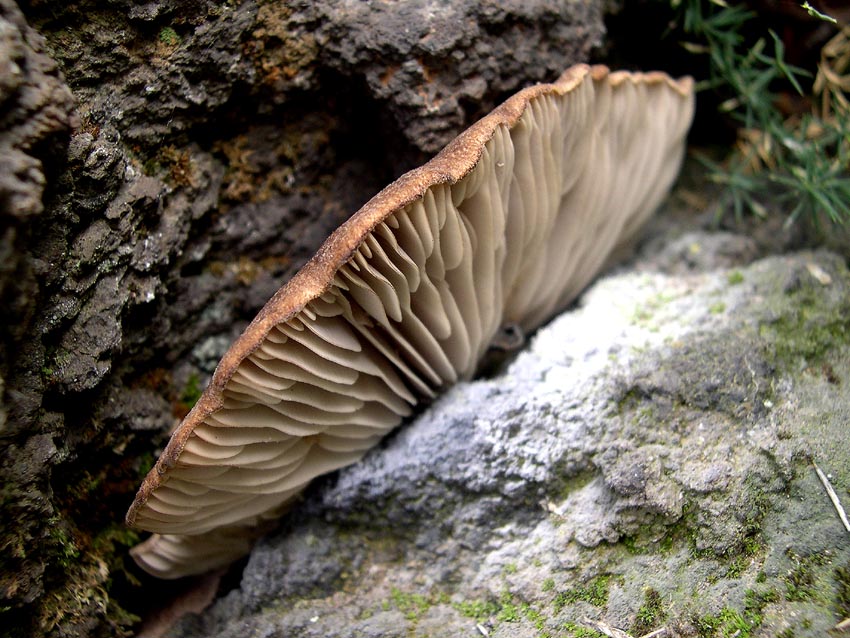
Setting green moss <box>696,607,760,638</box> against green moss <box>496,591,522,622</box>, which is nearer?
green moss <box>696,607,760,638</box>

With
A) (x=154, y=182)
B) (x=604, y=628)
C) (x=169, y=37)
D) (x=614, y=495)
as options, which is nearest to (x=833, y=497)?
(x=614, y=495)

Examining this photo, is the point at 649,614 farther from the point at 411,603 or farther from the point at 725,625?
the point at 411,603

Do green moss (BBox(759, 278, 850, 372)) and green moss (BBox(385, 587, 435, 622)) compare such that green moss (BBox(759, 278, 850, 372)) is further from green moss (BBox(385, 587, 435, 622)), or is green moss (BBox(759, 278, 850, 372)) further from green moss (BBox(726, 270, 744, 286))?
green moss (BBox(385, 587, 435, 622))

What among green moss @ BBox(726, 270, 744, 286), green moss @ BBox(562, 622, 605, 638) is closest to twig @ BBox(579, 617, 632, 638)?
green moss @ BBox(562, 622, 605, 638)

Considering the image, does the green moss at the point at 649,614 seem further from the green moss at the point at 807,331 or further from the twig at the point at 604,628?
the green moss at the point at 807,331

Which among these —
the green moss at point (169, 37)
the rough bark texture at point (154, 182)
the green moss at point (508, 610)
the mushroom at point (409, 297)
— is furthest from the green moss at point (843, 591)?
the green moss at point (169, 37)

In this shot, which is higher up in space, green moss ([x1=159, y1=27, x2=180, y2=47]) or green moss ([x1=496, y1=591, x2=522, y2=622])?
green moss ([x1=159, y1=27, x2=180, y2=47])

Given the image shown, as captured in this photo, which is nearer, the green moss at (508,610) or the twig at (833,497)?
the twig at (833,497)
